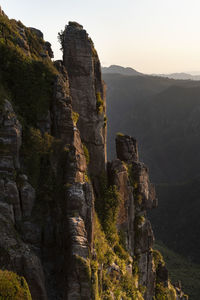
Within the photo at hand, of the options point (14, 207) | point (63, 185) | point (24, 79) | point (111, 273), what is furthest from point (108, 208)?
point (24, 79)

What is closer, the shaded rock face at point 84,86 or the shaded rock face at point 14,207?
the shaded rock face at point 14,207

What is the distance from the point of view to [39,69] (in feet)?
88.4

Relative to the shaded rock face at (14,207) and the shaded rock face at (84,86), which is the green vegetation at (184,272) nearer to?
the shaded rock face at (84,86)

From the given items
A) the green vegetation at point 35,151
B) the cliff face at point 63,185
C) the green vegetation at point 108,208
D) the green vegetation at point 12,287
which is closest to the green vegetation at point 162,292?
the cliff face at point 63,185

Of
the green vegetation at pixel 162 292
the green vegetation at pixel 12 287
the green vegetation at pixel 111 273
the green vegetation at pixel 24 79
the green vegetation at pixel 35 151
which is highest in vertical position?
the green vegetation at pixel 24 79

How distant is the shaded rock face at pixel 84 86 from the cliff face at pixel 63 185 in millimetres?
118

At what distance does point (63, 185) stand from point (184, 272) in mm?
94232

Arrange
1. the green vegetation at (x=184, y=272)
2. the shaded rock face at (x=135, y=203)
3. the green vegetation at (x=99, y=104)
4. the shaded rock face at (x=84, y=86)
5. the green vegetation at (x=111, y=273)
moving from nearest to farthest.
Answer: the green vegetation at (x=111, y=273)
the shaded rock face at (x=84, y=86)
the green vegetation at (x=99, y=104)
the shaded rock face at (x=135, y=203)
the green vegetation at (x=184, y=272)

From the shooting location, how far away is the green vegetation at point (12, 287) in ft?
48.3

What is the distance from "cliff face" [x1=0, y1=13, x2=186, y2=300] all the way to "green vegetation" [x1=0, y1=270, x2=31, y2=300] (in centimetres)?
157

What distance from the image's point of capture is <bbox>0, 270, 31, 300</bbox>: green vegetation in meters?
14.7

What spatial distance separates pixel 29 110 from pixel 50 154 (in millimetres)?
4494

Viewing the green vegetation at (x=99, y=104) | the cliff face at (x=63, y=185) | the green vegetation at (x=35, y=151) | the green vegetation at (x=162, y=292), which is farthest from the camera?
the green vegetation at (x=162, y=292)

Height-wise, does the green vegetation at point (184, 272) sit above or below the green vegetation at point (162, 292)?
below
